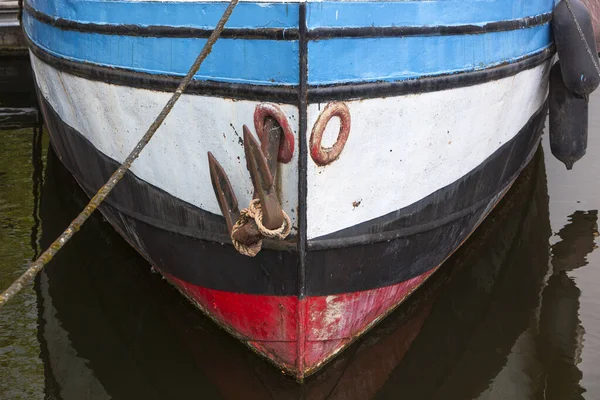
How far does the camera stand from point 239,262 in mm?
3465

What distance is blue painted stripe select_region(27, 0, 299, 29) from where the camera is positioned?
111 inches

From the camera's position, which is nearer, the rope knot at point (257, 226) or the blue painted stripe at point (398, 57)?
the blue painted stripe at point (398, 57)

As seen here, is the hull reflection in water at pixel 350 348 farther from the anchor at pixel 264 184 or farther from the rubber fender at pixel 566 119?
the anchor at pixel 264 184

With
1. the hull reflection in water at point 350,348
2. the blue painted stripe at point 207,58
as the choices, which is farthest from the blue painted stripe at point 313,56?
the hull reflection in water at point 350,348

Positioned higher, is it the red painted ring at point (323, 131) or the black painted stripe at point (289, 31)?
the black painted stripe at point (289, 31)

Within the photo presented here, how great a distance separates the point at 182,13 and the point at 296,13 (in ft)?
1.86

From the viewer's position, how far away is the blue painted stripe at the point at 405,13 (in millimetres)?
2824

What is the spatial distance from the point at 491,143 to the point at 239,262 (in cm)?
157

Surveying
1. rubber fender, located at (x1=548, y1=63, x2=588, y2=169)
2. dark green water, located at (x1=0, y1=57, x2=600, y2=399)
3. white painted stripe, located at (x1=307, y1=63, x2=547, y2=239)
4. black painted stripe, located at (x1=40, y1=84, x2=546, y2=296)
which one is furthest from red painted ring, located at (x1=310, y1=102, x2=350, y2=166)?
rubber fender, located at (x1=548, y1=63, x2=588, y2=169)

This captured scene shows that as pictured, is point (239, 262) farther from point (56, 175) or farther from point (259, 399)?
point (56, 175)

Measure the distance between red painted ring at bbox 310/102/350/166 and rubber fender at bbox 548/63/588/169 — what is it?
6.94ft

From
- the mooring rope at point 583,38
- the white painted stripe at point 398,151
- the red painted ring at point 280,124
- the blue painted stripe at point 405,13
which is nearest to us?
the blue painted stripe at point 405,13

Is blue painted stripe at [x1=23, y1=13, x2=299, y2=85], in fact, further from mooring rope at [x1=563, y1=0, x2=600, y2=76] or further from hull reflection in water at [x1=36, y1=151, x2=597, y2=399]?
mooring rope at [x1=563, y1=0, x2=600, y2=76]

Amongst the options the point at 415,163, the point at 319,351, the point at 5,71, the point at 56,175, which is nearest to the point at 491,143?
the point at 415,163
